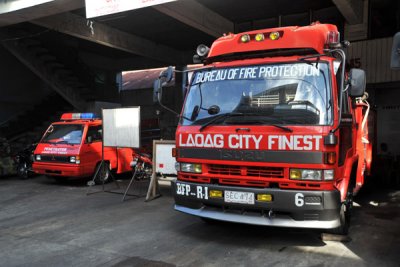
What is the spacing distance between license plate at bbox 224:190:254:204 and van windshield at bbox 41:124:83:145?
256 inches

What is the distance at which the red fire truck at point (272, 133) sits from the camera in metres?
4.45

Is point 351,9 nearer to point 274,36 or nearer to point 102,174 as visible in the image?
point 274,36

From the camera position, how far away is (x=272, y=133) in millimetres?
4598

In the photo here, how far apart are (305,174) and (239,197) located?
0.87m

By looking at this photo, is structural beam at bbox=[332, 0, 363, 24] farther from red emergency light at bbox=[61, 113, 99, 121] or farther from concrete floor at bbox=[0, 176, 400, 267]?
red emergency light at bbox=[61, 113, 99, 121]

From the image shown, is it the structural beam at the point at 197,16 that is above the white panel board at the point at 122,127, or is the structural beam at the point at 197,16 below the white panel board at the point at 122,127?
above

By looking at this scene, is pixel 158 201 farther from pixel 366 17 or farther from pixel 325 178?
pixel 366 17

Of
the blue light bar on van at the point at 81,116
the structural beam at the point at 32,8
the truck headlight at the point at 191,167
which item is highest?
the structural beam at the point at 32,8

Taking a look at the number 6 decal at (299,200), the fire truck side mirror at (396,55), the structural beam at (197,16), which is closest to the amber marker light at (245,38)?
the fire truck side mirror at (396,55)

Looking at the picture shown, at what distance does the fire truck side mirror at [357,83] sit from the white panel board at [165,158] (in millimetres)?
4322

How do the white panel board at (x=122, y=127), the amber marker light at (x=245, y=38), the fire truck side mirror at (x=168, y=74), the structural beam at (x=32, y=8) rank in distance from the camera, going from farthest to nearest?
the structural beam at (x=32, y=8) → the white panel board at (x=122, y=127) → the fire truck side mirror at (x=168, y=74) → the amber marker light at (x=245, y=38)

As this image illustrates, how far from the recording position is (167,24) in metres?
16.3

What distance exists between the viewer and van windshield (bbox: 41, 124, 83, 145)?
33.8 feet

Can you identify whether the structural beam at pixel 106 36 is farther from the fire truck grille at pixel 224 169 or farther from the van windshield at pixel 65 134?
the fire truck grille at pixel 224 169
